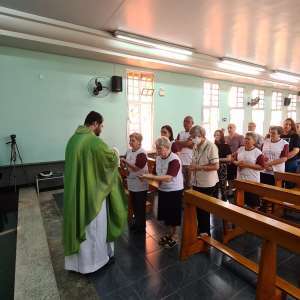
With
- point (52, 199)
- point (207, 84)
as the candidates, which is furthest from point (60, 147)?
point (207, 84)

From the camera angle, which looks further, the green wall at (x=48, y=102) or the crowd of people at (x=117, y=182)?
the green wall at (x=48, y=102)

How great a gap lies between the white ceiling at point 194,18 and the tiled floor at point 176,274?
3.29m

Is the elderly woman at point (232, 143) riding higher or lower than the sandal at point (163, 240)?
higher

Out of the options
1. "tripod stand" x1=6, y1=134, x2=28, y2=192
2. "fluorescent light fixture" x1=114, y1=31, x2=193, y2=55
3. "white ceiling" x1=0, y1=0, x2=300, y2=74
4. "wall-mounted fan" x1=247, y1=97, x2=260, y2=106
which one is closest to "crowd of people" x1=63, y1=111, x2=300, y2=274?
"white ceiling" x1=0, y1=0, x2=300, y2=74

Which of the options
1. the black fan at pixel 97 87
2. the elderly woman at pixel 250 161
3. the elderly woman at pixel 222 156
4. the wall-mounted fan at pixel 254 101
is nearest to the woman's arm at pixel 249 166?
the elderly woman at pixel 250 161

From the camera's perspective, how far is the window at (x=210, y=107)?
7727mm

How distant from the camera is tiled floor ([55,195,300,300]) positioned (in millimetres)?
1963

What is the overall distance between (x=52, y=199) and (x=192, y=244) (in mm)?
2962

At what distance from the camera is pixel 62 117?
508 centimetres

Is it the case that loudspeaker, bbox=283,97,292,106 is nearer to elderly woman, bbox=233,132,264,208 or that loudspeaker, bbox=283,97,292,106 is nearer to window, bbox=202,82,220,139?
window, bbox=202,82,220,139

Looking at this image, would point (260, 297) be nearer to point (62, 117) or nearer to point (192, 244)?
point (192, 244)

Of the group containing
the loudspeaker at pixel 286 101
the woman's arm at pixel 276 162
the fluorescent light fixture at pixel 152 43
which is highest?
the fluorescent light fixture at pixel 152 43

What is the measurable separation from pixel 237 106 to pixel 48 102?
681 cm

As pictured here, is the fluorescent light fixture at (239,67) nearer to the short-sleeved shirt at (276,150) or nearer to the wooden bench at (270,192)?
the short-sleeved shirt at (276,150)
